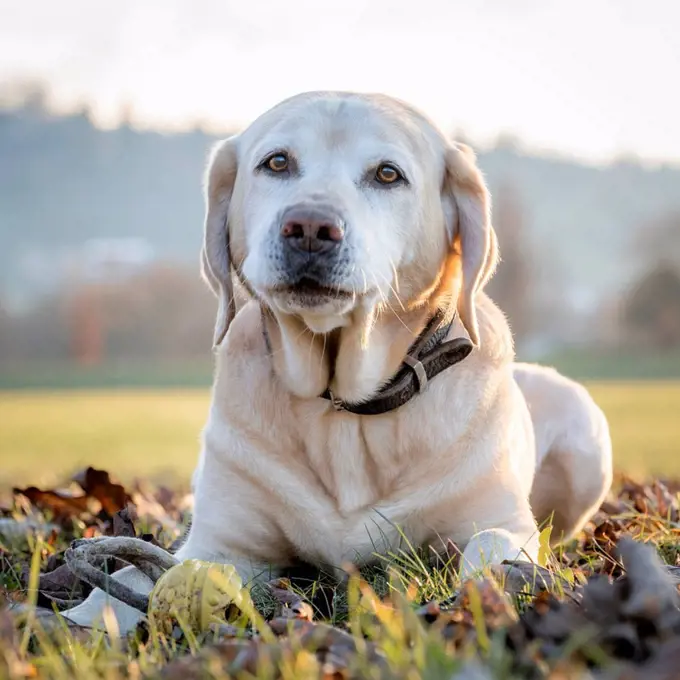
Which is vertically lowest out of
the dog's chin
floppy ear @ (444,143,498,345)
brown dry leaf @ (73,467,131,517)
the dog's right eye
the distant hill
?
the distant hill

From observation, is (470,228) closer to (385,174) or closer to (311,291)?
(385,174)

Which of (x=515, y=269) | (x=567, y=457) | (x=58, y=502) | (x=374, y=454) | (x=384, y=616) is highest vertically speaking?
(x=384, y=616)

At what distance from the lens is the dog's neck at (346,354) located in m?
3.43

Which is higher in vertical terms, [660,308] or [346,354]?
[346,354]

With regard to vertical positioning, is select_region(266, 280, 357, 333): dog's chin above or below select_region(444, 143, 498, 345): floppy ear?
below

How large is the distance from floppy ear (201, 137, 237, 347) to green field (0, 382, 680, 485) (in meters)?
3.83

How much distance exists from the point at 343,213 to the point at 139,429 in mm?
23518

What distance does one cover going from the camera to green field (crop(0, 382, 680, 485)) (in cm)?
1492

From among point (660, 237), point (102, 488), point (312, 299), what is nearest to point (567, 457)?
point (312, 299)

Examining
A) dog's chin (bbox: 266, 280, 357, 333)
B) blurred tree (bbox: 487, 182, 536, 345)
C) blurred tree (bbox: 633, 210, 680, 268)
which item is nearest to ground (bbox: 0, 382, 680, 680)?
dog's chin (bbox: 266, 280, 357, 333)

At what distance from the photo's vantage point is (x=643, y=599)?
73.3 inches

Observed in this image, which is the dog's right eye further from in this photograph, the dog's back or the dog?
the dog's back

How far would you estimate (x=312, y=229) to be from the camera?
9.56ft

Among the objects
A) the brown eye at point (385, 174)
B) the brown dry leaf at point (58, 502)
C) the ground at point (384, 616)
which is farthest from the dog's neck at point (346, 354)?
the brown dry leaf at point (58, 502)
